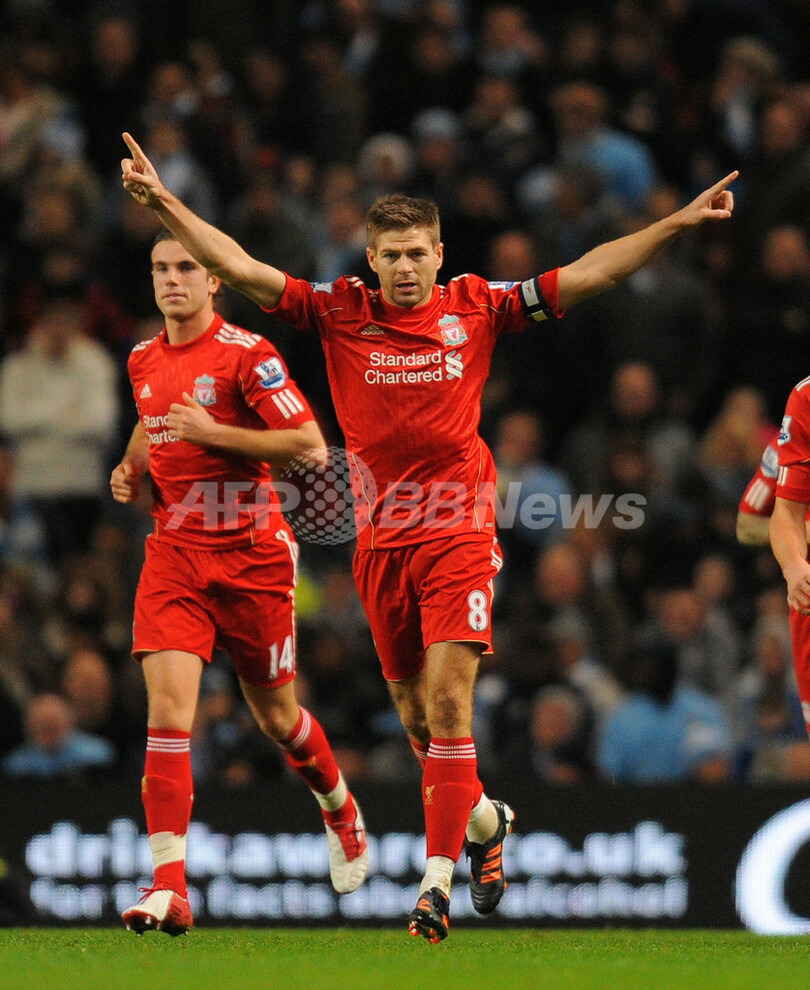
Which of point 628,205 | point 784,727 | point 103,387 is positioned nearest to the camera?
point 784,727

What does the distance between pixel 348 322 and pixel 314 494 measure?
3.06 m

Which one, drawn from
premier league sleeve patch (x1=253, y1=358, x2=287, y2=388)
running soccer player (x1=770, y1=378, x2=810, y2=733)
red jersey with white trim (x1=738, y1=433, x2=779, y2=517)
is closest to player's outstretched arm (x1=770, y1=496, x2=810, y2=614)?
running soccer player (x1=770, y1=378, x2=810, y2=733)

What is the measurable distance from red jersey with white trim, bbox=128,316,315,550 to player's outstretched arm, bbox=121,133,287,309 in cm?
45

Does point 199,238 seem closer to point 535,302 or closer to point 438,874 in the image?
point 535,302

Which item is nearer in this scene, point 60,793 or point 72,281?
point 60,793

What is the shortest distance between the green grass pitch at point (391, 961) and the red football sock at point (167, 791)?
0.44 meters

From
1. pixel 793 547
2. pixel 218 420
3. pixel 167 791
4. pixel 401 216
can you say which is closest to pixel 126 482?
pixel 218 420

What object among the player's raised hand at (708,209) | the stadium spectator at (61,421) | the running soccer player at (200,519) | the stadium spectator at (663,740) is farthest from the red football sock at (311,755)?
the stadium spectator at (61,421)

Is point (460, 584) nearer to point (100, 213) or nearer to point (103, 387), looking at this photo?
Answer: point (103, 387)

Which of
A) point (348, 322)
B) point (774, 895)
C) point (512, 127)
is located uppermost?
point (512, 127)

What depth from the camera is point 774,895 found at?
386 inches

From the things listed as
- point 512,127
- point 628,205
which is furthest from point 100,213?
point 628,205

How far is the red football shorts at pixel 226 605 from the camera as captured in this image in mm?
7484

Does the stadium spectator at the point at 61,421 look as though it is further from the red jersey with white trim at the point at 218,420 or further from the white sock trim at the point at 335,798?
the red jersey with white trim at the point at 218,420
